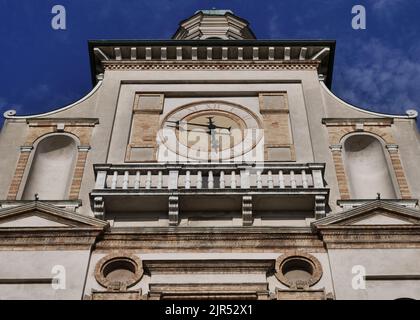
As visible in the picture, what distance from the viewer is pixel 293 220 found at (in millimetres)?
17312

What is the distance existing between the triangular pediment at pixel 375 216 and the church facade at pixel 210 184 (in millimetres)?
32

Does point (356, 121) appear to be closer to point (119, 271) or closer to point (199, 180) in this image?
point (199, 180)

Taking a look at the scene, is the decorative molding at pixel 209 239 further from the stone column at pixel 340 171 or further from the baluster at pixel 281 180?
the stone column at pixel 340 171

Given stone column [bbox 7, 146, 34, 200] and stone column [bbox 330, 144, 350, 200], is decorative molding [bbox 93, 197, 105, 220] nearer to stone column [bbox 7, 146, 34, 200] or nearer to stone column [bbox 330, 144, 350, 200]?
stone column [bbox 7, 146, 34, 200]

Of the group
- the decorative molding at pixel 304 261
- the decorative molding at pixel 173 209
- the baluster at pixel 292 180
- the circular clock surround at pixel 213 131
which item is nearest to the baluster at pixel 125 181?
the decorative molding at pixel 173 209

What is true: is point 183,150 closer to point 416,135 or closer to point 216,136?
point 216,136

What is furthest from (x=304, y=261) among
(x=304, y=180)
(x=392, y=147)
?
(x=392, y=147)

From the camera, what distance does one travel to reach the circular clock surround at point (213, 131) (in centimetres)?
2017

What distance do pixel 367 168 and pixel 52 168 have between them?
791 centimetres

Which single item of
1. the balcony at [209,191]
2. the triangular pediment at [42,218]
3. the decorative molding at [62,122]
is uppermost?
the decorative molding at [62,122]

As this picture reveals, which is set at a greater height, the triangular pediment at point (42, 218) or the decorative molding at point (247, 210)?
the decorative molding at point (247, 210)

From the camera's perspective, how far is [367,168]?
19.8m

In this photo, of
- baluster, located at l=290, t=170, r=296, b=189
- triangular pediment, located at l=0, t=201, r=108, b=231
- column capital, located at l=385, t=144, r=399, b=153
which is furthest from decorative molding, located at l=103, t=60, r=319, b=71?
triangular pediment, located at l=0, t=201, r=108, b=231
